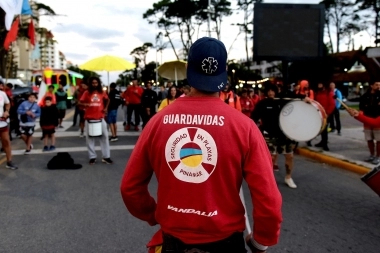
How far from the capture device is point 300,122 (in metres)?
6.34

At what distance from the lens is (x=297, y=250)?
157 inches

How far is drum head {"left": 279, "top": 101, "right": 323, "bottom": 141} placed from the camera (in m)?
6.30

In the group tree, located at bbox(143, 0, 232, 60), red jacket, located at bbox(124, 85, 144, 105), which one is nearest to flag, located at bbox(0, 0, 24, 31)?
red jacket, located at bbox(124, 85, 144, 105)

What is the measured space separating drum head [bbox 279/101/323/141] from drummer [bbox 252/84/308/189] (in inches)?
5.5

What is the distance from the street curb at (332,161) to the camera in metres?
7.77

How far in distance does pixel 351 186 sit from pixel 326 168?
1537 millimetres

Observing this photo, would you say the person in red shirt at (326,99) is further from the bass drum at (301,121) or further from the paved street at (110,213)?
the bass drum at (301,121)

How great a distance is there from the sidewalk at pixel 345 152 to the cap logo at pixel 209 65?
6.71 metres

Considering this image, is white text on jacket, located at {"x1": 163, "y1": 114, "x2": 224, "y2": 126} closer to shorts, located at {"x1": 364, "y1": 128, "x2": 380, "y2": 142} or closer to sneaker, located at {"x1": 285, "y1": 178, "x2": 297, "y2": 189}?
sneaker, located at {"x1": 285, "y1": 178, "x2": 297, "y2": 189}

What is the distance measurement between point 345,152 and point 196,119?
858 cm

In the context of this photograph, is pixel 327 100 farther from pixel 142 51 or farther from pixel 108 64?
pixel 142 51

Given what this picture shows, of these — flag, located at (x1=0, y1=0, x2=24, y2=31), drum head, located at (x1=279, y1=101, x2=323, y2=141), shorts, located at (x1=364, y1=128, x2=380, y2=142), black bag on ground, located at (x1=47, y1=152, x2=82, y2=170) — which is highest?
flag, located at (x1=0, y1=0, x2=24, y2=31)

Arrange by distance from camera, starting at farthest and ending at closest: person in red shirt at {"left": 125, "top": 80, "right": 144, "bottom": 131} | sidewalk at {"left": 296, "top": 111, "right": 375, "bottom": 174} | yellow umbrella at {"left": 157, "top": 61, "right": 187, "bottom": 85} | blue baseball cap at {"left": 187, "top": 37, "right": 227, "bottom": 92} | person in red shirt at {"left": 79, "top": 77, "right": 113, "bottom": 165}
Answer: person in red shirt at {"left": 125, "top": 80, "right": 144, "bottom": 131}
yellow umbrella at {"left": 157, "top": 61, "right": 187, "bottom": 85}
person in red shirt at {"left": 79, "top": 77, "right": 113, "bottom": 165}
sidewalk at {"left": 296, "top": 111, "right": 375, "bottom": 174}
blue baseball cap at {"left": 187, "top": 37, "right": 227, "bottom": 92}

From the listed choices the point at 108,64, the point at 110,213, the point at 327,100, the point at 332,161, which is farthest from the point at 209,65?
the point at 108,64
